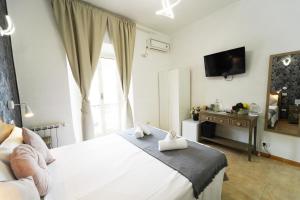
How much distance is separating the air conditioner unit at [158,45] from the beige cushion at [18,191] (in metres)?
Result: 3.29

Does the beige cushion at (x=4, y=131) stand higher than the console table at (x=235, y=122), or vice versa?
the beige cushion at (x=4, y=131)

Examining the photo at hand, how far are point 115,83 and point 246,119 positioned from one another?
2.80 metres

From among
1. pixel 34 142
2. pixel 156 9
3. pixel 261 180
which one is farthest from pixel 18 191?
pixel 156 9

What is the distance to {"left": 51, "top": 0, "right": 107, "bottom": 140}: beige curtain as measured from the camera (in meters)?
2.19

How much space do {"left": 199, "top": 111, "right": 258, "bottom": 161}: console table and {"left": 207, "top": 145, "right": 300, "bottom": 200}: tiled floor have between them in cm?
24

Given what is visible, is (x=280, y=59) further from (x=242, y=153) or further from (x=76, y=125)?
(x=76, y=125)

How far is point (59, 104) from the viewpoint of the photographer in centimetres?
231

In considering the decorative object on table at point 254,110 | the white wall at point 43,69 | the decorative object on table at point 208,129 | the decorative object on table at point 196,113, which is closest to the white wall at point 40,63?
the white wall at point 43,69

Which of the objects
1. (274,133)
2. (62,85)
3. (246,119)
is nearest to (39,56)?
(62,85)

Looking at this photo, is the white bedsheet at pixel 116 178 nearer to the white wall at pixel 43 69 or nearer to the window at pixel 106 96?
the white wall at pixel 43 69

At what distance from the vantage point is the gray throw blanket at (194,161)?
3.60 ft

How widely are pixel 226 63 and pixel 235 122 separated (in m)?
1.16

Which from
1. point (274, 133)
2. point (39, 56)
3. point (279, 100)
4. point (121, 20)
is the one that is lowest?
point (274, 133)

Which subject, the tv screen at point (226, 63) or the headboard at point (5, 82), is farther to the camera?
the tv screen at point (226, 63)
